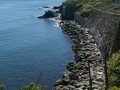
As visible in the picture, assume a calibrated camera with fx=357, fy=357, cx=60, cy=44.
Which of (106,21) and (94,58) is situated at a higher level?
(106,21)

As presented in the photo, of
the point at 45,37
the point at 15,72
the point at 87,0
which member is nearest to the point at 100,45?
the point at 15,72

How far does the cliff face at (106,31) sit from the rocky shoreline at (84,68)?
2.33 m

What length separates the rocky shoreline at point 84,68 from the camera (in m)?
75.4

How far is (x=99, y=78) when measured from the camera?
255 feet

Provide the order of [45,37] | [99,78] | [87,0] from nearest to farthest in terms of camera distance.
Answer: [99,78] < [45,37] < [87,0]

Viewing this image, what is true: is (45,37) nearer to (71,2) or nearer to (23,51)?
(23,51)

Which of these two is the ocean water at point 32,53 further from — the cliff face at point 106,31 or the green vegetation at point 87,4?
the green vegetation at point 87,4

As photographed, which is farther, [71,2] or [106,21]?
[71,2]

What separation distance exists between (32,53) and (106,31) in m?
28.2

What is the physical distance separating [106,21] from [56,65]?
890 inches

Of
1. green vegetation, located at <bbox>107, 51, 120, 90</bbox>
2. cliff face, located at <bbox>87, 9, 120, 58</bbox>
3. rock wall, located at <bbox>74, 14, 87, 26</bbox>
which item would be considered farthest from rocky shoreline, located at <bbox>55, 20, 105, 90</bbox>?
rock wall, located at <bbox>74, 14, 87, 26</bbox>

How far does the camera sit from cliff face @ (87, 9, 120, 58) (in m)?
89.8

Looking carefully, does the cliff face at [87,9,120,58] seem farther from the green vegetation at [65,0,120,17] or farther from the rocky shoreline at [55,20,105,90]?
the green vegetation at [65,0,120,17]

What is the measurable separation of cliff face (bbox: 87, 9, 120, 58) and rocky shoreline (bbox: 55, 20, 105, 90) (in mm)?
2334
